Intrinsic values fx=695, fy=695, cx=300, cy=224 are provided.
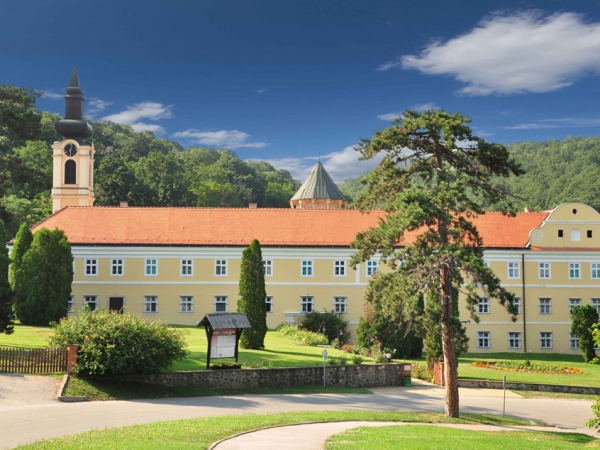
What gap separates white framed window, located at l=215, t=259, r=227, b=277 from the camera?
42.3 metres

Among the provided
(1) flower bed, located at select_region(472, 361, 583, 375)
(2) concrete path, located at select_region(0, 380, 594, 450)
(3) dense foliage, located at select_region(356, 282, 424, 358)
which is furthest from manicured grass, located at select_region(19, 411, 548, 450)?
(1) flower bed, located at select_region(472, 361, 583, 375)

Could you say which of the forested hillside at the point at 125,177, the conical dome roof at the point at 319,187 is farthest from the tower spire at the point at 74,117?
the conical dome roof at the point at 319,187

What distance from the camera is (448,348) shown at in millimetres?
21266

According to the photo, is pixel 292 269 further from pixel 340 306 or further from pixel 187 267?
pixel 187 267

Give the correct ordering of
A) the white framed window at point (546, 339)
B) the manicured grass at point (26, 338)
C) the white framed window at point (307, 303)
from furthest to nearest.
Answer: the white framed window at point (546, 339), the white framed window at point (307, 303), the manicured grass at point (26, 338)

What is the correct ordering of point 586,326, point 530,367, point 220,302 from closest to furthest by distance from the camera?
point 530,367
point 586,326
point 220,302

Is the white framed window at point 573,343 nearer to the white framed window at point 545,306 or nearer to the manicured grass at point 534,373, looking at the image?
the manicured grass at point 534,373

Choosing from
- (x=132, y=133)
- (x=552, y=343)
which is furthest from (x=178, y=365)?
(x=132, y=133)

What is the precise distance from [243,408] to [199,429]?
507cm

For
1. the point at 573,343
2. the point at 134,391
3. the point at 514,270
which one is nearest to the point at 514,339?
the point at 573,343

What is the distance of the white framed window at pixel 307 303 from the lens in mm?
42500

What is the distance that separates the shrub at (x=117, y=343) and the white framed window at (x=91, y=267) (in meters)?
18.5

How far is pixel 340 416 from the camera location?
19781 mm

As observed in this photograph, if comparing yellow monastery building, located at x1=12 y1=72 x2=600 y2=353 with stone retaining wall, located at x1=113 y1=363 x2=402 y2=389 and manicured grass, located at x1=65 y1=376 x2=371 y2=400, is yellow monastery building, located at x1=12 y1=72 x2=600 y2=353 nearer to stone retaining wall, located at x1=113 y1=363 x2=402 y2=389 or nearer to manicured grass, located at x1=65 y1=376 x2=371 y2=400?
stone retaining wall, located at x1=113 y1=363 x2=402 y2=389
